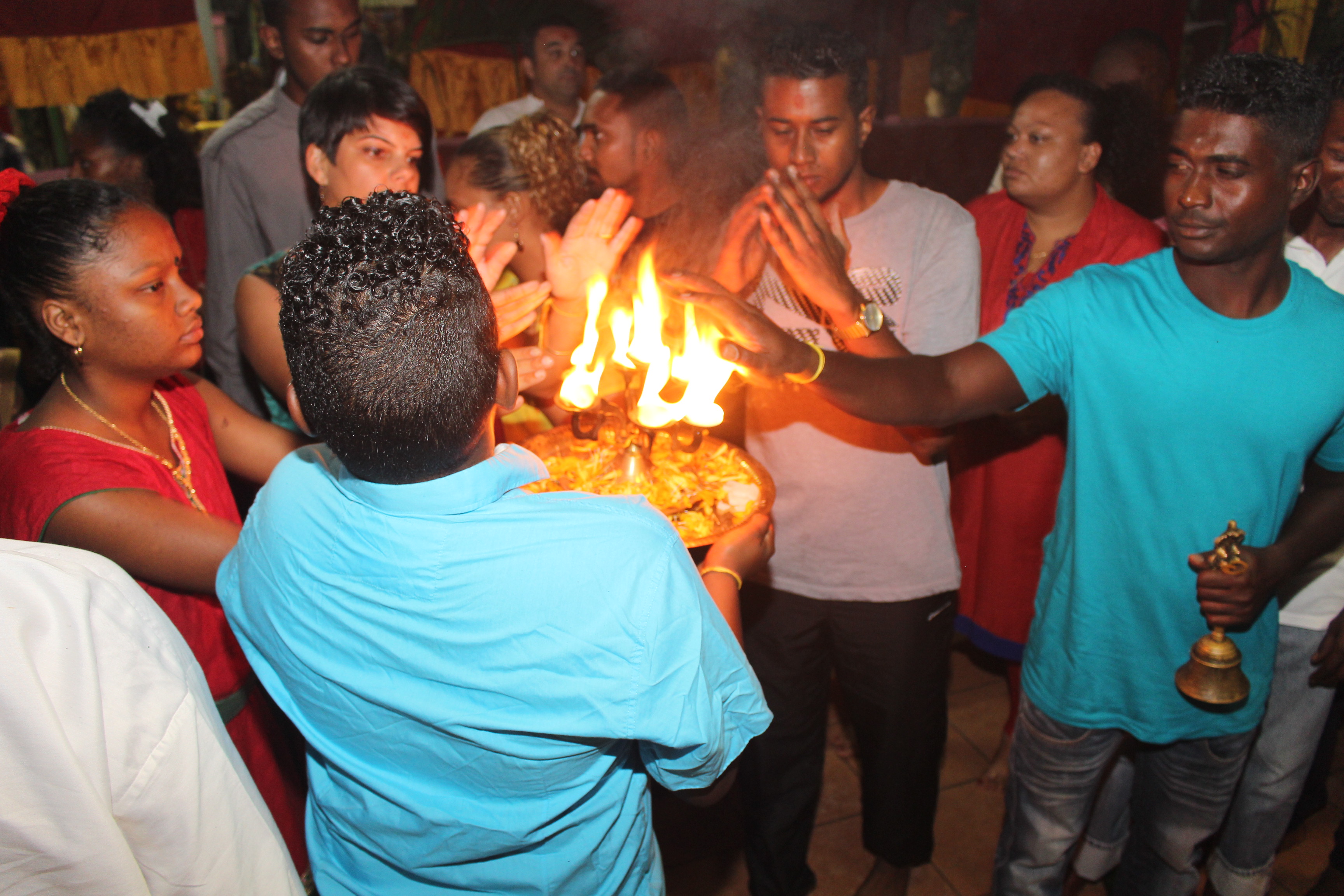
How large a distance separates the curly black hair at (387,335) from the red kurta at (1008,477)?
2.44m

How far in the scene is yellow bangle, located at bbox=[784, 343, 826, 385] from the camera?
2029 mm

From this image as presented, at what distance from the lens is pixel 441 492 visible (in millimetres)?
1181

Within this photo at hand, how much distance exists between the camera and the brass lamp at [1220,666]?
1882mm

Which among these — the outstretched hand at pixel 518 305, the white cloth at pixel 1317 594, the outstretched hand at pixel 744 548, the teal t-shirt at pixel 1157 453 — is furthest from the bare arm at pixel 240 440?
the white cloth at pixel 1317 594

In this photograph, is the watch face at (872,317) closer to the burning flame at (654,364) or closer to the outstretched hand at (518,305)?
the burning flame at (654,364)

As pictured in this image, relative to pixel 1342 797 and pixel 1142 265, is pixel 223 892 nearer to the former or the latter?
pixel 1142 265

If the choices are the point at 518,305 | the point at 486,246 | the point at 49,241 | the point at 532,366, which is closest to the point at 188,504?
the point at 49,241

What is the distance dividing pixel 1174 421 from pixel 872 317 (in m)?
0.78

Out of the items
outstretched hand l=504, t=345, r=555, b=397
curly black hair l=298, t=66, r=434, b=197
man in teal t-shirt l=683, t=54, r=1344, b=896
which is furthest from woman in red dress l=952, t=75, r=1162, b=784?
curly black hair l=298, t=66, r=434, b=197

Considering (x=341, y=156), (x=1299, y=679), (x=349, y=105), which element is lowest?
(x=1299, y=679)

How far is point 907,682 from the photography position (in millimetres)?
2541

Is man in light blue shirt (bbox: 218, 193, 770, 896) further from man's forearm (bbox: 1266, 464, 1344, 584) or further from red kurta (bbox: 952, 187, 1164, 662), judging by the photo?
red kurta (bbox: 952, 187, 1164, 662)

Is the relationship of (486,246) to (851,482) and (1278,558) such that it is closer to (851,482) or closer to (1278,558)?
(851,482)

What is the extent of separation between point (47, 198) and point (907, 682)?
2.62 metres
